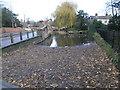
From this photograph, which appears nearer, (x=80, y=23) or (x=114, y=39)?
(x=114, y=39)

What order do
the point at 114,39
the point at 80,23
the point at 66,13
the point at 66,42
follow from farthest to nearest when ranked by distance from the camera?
the point at 80,23
the point at 66,13
the point at 66,42
the point at 114,39

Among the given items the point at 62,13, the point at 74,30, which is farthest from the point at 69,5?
the point at 74,30

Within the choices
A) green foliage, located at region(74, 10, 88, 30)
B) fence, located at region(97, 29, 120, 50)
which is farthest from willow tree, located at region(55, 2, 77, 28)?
fence, located at region(97, 29, 120, 50)

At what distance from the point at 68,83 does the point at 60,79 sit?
378 mm

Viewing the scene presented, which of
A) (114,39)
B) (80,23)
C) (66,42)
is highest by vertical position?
(80,23)

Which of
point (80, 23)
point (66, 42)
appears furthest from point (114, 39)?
point (80, 23)

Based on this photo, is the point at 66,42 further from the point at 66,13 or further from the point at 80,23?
the point at 80,23

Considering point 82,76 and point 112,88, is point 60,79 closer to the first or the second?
point 82,76

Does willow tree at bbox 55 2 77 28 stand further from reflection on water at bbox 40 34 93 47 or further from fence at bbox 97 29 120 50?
fence at bbox 97 29 120 50

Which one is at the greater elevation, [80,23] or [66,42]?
[80,23]

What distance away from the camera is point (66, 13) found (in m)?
33.8

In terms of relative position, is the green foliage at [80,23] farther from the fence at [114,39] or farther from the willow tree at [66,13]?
the fence at [114,39]

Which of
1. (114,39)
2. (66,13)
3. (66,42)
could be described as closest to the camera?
(114,39)

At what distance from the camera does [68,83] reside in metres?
3.40
